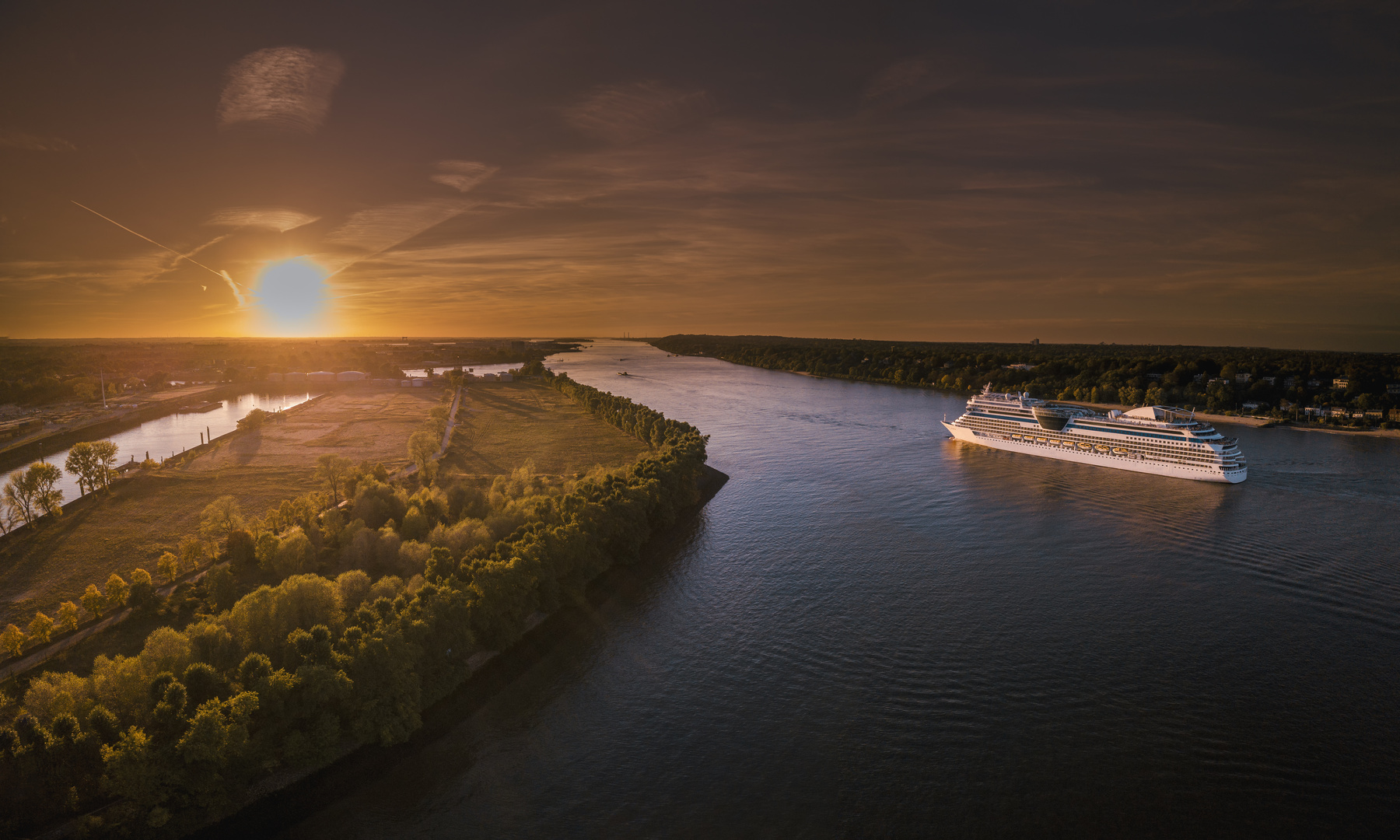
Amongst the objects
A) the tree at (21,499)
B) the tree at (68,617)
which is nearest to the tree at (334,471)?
the tree at (21,499)

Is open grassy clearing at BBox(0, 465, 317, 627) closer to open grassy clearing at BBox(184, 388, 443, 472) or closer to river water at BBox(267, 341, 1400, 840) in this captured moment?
open grassy clearing at BBox(184, 388, 443, 472)

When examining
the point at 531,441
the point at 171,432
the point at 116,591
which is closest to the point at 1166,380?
the point at 531,441

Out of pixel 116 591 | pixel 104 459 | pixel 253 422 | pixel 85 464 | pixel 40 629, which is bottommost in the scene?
pixel 40 629

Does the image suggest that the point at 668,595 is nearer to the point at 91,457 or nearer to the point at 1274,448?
the point at 91,457

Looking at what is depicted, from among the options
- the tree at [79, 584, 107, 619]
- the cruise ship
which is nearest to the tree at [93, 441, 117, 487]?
the tree at [79, 584, 107, 619]

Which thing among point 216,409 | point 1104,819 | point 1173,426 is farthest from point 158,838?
point 216,409

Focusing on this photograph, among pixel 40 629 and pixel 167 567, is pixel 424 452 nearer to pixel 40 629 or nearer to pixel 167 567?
pixel 167 567
